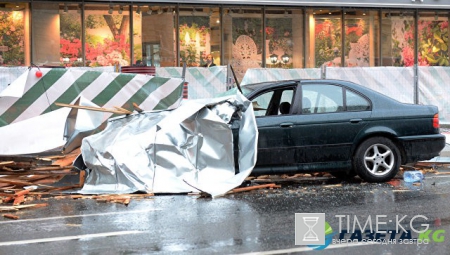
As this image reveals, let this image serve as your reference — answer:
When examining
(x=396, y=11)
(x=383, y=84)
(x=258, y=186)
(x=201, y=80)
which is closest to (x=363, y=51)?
(x=396, y=11)

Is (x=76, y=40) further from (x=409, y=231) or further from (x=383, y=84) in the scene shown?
(x=409, y=231)

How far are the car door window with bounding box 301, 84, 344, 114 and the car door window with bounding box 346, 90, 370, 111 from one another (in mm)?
110

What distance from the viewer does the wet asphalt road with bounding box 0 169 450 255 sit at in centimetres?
645

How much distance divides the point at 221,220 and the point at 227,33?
50.2 ft

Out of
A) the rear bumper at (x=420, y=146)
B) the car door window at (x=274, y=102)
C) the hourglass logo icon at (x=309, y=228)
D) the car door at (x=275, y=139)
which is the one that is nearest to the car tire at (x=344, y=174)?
the rear bumper at (x=420, y=146)

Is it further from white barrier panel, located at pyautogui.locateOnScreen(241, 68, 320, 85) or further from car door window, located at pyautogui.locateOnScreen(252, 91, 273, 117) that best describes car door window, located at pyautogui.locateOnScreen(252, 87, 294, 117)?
white barrier panel, located at pyautogui.locateOnScreen(241, 68, 320, 85)

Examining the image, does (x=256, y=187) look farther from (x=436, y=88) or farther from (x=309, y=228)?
(x=436, y=88)

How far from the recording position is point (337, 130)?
10266 millimetres

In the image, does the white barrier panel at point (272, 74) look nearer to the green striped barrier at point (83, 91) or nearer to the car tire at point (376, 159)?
the green striped barrier at point (83, 91)

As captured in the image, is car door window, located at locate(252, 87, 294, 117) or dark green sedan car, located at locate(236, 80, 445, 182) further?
car door window, located at locate(252, 87, 294, 117)

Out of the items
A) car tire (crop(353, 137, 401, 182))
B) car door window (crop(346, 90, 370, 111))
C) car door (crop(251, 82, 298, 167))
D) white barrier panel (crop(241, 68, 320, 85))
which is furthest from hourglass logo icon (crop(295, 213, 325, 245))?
white barrier panel (crop(241, 68, 320, 85))

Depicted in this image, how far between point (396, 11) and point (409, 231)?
1801 cm

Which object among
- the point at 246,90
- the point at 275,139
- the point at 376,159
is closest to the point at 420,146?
the point at 376,159

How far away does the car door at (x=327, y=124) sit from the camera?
10.2 m
